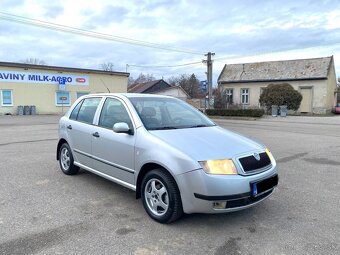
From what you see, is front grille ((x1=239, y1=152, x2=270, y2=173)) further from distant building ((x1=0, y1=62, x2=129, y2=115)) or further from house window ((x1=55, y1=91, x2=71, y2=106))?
house window ((x1=55, y1=91, x2=71, y2=106))

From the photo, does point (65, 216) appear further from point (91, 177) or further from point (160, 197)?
point (91, 177)

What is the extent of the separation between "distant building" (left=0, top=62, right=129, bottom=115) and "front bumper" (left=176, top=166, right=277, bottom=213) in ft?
96.0

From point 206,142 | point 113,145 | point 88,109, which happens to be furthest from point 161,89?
point 206,142

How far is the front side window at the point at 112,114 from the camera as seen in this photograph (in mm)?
4814

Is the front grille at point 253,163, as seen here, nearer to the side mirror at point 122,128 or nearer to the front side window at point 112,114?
the side mirror at point 122,128

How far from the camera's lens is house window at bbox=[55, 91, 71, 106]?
1255 inches

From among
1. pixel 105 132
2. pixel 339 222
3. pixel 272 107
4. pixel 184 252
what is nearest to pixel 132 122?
pixel 105 132

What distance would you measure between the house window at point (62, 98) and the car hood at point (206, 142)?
97.7 feet

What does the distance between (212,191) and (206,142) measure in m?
0.70

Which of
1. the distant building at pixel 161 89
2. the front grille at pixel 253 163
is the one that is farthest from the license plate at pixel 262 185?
the distant building at pixel 161 89

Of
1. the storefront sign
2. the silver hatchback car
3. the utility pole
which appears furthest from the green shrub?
the silver hatchback car

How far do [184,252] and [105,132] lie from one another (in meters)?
2.36

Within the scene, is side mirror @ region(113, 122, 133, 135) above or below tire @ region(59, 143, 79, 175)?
above

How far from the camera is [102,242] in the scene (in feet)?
11.5
